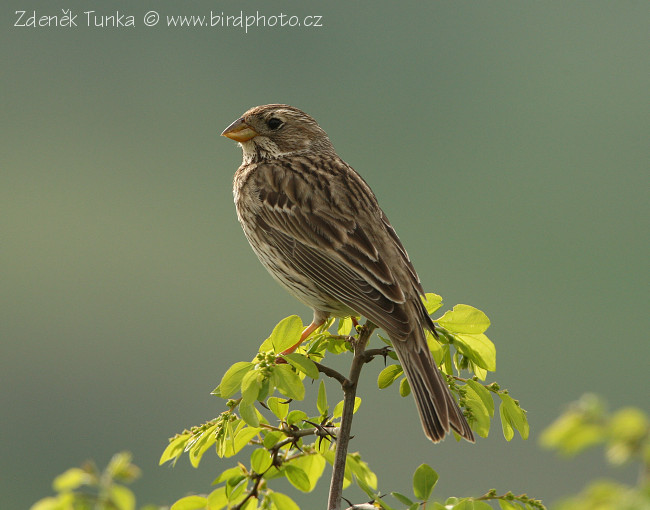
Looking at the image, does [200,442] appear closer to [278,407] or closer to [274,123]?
[278,407]

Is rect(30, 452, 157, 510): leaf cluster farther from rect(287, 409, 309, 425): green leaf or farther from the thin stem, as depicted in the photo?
rect(287, 409, 309, 425): green leaf

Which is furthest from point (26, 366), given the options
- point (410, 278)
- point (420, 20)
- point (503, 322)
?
point (420, 20)

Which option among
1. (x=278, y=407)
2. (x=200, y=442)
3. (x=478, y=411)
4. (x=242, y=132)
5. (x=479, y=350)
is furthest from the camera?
(x=242, y=132)

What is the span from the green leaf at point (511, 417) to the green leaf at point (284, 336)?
86 centimetres

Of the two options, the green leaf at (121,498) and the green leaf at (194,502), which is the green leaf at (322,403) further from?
the green leaf at (121,498)

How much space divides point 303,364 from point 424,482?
0.64 m

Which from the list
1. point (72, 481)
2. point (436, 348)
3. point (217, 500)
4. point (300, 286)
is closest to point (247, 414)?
point (217, 500)

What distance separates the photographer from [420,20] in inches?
7323

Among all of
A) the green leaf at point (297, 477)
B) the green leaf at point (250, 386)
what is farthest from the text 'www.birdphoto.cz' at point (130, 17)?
the green leaf at point (297, 477)

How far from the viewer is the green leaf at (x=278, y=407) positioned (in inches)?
149

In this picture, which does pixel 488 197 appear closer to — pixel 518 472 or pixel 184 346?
pixel 184 346

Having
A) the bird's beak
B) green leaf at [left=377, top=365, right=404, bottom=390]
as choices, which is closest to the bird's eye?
the bird's beak

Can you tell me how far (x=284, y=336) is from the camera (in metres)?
3.86

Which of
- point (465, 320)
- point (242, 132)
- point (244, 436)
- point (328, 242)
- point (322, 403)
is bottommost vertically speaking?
point (244, 436)
